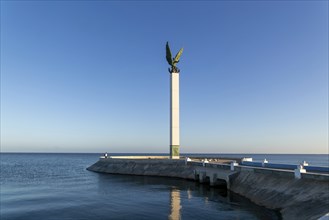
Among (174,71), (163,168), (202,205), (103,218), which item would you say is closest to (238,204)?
(202,205)

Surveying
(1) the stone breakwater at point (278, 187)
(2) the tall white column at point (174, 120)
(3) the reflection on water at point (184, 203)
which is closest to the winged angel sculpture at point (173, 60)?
(2) the tall white column at point (174, 120)

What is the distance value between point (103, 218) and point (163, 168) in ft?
137

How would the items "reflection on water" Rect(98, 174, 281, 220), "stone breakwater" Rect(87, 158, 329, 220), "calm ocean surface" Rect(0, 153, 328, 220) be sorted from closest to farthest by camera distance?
"stone breakwater" Rect(87, 158, 329, 220), "reflection on water" Rect(98, 174, 281, 220), "calm ocean surface" Rect(0, 153, 328, 220)

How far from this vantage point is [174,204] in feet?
125

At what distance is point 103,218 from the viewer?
31047 millimetres

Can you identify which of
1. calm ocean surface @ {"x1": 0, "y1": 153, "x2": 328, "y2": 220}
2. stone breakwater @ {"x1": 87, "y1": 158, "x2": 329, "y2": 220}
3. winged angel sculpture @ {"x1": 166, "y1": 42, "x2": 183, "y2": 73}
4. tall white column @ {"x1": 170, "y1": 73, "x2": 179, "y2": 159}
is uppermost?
winged angel sculpture @ {"x1": 166, "y1": 42, "x2": 183, "y2": 73}

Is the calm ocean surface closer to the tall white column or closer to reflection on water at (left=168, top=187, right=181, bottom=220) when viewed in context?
reflection on water at (left=168, top=187, right=181, bottom=220)

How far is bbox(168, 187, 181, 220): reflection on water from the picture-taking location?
3174 centimetres

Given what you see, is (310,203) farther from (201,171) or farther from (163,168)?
(163,168)

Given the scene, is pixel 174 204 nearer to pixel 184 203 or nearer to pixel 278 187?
pixel 184 203

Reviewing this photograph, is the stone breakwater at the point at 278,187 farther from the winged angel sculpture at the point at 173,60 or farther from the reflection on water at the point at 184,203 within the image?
the winged angel sculpture at the point at 173,60

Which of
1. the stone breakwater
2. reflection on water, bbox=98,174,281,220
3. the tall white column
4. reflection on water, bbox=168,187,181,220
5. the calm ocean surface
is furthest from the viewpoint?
the tall white column

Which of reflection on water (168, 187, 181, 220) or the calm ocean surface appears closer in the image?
reflection on water (168, 187, 181, 220)

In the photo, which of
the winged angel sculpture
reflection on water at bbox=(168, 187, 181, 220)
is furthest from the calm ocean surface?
the winged angel sculpture
